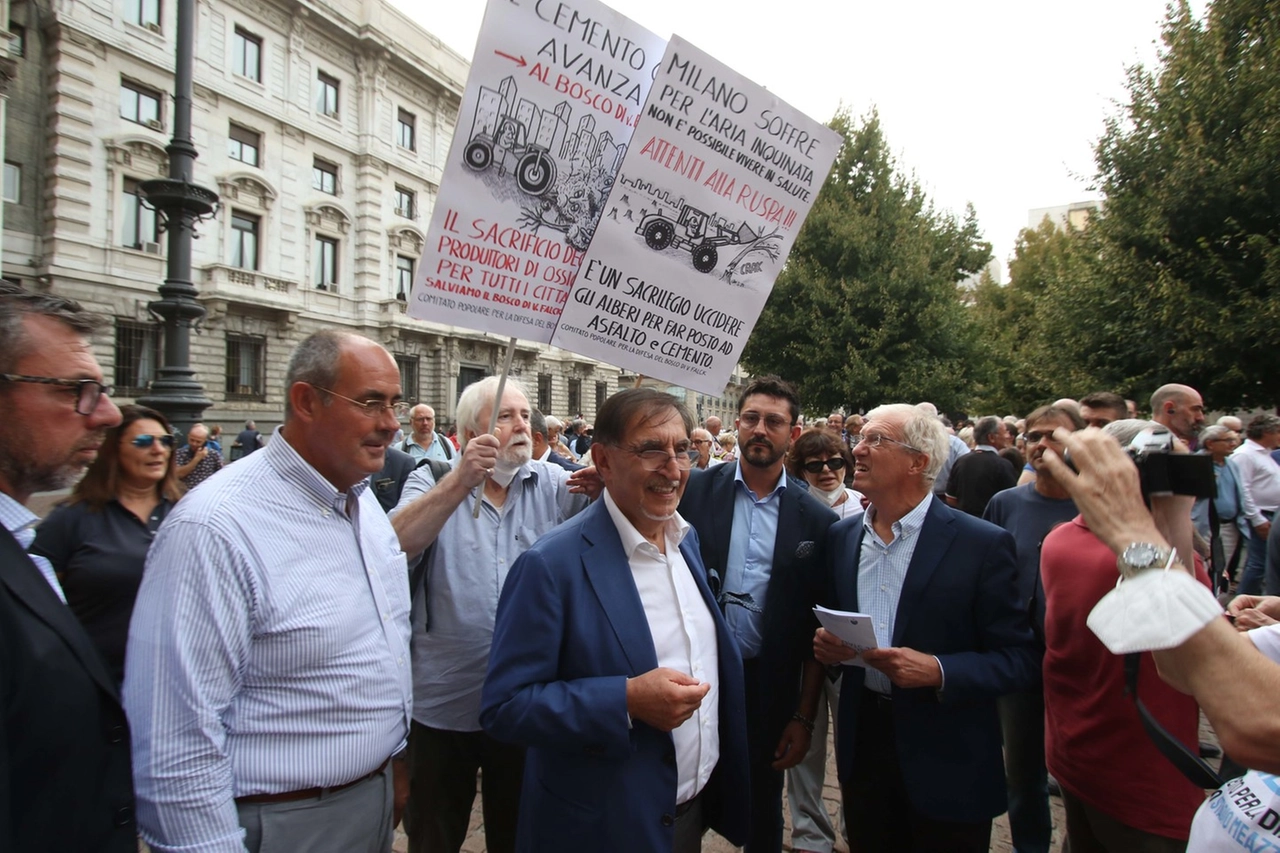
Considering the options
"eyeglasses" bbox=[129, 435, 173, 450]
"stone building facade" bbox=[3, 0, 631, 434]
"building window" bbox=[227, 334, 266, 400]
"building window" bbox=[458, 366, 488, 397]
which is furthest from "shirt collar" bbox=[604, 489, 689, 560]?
"building window" bbox=[458, 366, 488, 397]

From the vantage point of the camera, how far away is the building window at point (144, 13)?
21453 millimetres

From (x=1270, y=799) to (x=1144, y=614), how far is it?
0.46 m

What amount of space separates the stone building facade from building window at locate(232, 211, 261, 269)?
0.07 m

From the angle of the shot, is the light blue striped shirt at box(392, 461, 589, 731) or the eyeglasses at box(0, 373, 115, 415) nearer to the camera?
the eyeglasses at box(0, 373, 115, 415)

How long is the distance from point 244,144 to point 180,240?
20.7 meters

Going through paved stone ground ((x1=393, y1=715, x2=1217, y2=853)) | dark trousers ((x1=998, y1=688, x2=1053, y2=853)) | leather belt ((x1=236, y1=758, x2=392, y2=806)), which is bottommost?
paved stone ground ((x1=393, y1=715, x2=1217, y2=853))

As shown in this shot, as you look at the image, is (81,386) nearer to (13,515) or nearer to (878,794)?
(13,515)

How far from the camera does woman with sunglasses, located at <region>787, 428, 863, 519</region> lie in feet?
16.4

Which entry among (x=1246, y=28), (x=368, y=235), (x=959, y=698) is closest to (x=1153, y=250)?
(x=1246, y=28)

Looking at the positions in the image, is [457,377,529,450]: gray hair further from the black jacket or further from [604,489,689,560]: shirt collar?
the black jacket

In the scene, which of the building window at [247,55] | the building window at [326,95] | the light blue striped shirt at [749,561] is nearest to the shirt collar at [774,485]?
the light blue striped shirt at [749,561]

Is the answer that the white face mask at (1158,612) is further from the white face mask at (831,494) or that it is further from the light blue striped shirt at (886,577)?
the white face mask at (831,494)

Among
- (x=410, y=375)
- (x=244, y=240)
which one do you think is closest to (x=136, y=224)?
(x=244, y=240)

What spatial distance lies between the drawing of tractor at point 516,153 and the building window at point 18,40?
81.7 feet
